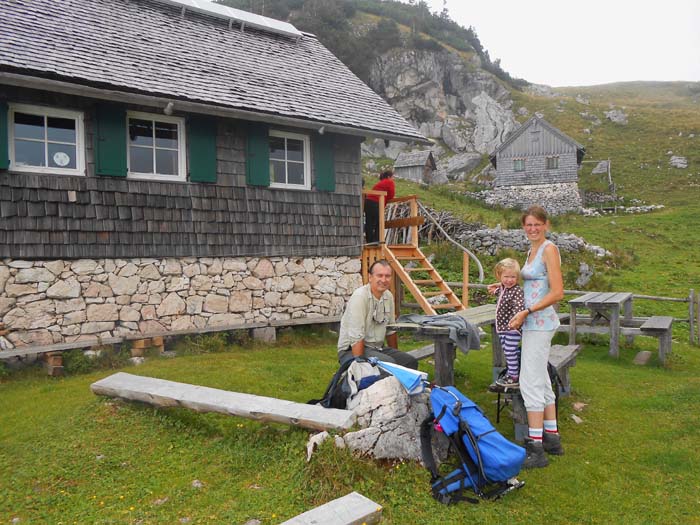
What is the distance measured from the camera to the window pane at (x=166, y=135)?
849cm

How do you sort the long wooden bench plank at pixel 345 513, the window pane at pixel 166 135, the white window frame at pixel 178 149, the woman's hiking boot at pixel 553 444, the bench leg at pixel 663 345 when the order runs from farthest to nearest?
1. the window pane at pixel 166 135
2. the white window frame at pixel 178 149
3. the bench leg at pixel 663 345
4. the woman's hiking boot at pixel 553 444
5. the long wooden bench plank at pixel 345 513

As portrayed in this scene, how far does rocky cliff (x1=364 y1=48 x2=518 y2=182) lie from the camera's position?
56031mm

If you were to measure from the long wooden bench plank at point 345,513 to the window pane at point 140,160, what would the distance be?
22.3ft

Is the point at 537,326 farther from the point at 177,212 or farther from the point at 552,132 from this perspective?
the point at 552,132

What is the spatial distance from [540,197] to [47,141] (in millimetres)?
36800

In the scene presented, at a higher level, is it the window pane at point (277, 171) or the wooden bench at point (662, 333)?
the window pane at point (277, 171)

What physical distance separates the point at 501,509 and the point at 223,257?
6710 mm

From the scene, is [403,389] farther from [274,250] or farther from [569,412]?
[274,250]

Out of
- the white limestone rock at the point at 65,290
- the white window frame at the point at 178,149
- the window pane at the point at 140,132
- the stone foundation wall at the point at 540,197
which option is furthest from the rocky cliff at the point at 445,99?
the white limestone rock at the point at 65,290

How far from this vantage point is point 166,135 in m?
8.57

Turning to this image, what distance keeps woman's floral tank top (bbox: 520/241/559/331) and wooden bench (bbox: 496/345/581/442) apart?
70 cm

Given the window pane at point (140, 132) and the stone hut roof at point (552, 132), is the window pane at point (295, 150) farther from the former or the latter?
the stone hut roof at point (552, 132)

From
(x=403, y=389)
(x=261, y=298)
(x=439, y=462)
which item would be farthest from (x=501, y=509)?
(x=261, y=298)

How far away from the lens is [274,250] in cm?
951
